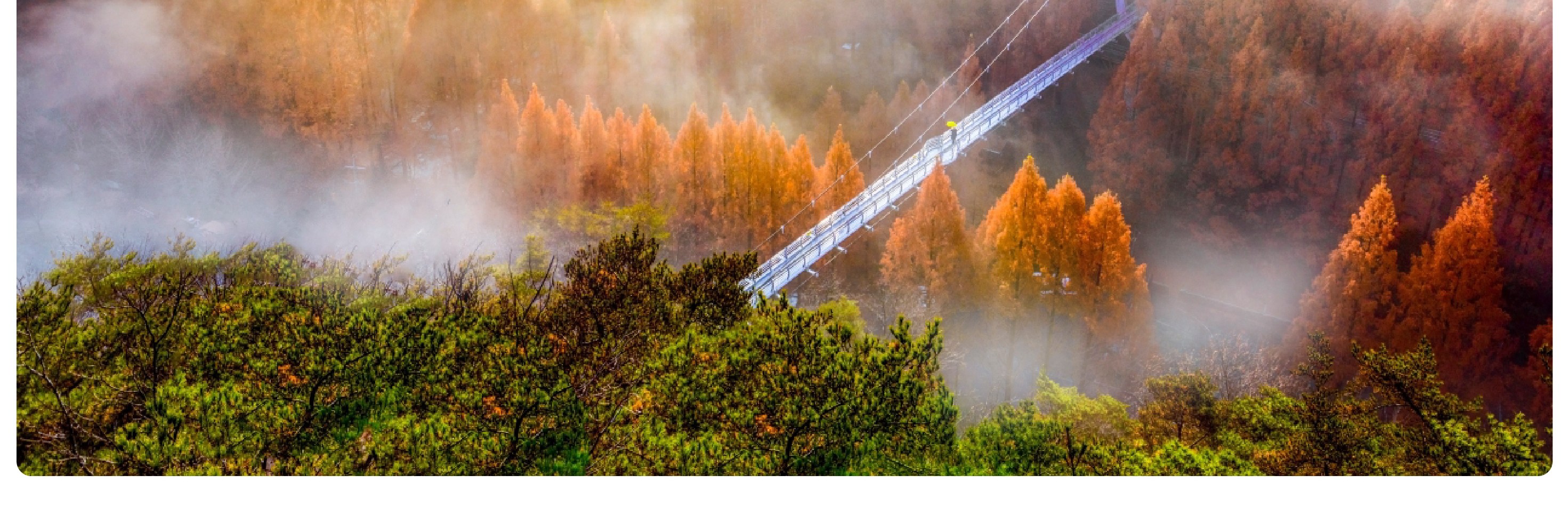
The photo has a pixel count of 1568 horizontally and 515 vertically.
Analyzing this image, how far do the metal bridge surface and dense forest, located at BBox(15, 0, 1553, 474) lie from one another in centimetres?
8

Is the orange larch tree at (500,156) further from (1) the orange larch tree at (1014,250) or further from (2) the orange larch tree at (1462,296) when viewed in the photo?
(2) the orange larch tree at (1462,296)

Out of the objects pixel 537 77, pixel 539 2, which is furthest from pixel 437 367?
pixel 539 2

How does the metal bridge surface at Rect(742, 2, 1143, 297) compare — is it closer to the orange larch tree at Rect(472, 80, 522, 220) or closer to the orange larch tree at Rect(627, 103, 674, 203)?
the orange larch tree at Rect(627, 103, 674, 203)

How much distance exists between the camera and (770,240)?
202 inches

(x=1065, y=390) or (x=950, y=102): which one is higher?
(x=950, y=102)

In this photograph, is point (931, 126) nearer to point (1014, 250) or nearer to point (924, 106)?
point (924, 106)

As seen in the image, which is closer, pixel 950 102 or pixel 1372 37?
pixel 1372 37

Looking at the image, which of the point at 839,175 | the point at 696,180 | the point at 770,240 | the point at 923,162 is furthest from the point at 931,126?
the point at 696,180

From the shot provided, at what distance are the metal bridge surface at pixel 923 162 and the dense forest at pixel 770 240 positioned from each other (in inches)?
3.1

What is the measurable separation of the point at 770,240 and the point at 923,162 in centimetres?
106

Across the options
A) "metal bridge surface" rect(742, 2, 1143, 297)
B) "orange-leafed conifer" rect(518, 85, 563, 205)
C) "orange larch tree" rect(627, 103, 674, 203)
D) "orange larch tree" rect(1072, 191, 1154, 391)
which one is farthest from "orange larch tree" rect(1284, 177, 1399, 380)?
"orange-leafed conifer" rect(518, 85, 563, 205)

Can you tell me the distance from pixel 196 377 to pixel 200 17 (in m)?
2.11

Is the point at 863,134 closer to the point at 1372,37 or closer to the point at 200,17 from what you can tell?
the point at 1372,37

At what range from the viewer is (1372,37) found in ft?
16.3
